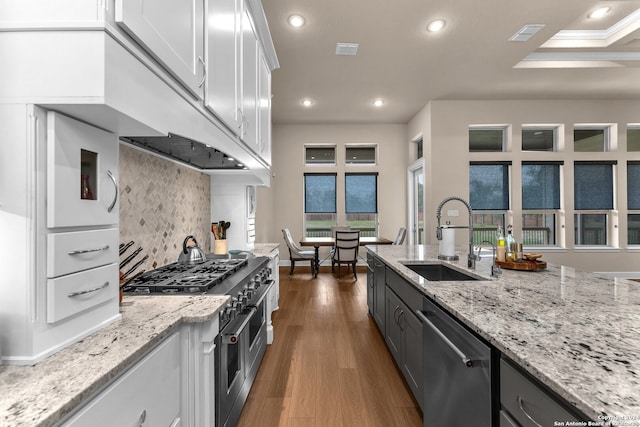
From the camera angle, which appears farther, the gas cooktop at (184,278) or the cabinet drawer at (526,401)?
the gas cooktop at (184,278)

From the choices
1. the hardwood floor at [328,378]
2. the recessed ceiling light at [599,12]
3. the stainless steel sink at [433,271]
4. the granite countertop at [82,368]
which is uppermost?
the recessed ceiling light at [599,12]

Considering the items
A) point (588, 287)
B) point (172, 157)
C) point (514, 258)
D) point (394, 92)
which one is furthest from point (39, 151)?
point (394, 92)

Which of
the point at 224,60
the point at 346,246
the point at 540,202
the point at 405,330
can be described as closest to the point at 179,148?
the point at 224,60

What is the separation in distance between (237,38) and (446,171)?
181 inches

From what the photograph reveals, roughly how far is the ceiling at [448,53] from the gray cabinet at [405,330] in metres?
2.60

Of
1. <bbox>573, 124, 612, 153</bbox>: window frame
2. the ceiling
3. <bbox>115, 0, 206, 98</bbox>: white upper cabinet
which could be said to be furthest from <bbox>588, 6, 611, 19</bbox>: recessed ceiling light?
<bbox>115, 0, 206, 98</bbox>: white upper cabinet

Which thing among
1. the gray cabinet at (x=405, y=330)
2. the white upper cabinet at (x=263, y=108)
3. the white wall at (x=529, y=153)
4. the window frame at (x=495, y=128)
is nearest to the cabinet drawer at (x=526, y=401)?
the gray cabinet at (x=405, y=330)

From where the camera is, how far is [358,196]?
7.26 metres

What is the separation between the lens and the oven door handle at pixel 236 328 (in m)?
1.42

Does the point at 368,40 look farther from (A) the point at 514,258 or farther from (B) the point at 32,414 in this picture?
(B) the point at 32,414

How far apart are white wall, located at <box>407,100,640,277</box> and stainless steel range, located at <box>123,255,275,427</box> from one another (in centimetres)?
438

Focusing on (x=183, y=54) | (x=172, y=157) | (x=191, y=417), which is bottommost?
(x=191, y=417)

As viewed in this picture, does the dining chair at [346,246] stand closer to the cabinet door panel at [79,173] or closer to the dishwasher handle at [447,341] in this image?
the dishwasher handle at [447,341]

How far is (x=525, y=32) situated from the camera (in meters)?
3.42
